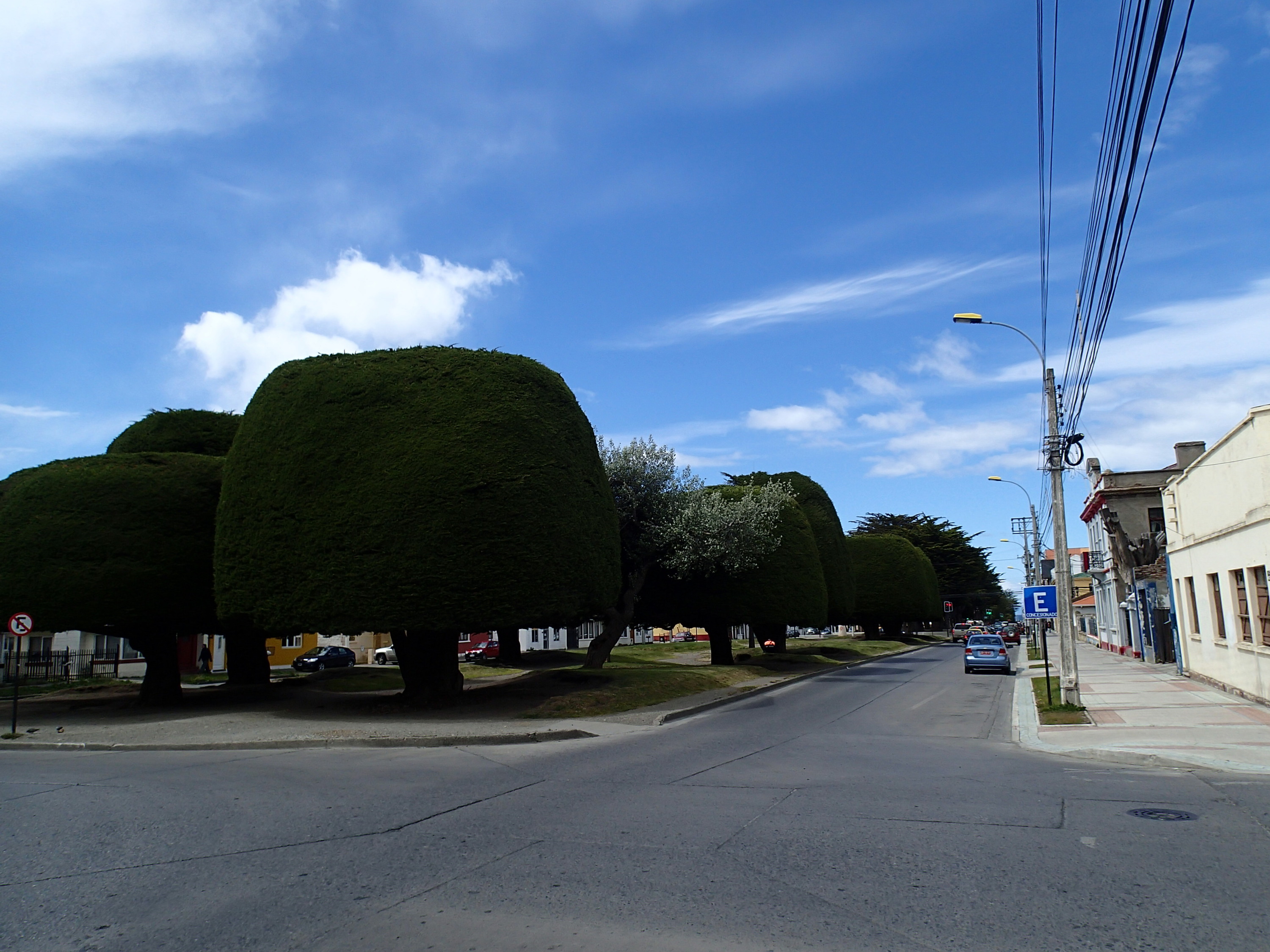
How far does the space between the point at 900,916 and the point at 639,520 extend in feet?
81.8

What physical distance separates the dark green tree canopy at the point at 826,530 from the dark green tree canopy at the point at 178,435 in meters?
25.1

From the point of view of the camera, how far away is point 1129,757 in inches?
470

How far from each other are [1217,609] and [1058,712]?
27.9 ft

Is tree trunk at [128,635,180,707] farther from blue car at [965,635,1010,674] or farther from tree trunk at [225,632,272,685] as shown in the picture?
blue car at [965,635,1010,674]

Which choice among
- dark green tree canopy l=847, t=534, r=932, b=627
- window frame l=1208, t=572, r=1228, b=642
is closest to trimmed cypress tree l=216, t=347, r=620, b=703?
window frame l=1208, t=572, r=1228, b=642

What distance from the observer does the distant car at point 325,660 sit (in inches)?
1841

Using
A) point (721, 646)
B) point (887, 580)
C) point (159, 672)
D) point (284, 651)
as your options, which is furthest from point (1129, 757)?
point (887, 580)

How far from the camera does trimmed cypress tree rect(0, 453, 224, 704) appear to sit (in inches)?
714

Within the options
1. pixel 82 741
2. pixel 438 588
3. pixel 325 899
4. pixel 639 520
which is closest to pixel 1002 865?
pixel 325 899

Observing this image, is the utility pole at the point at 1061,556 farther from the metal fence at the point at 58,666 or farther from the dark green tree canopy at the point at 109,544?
the metal fence at the point at 58,666

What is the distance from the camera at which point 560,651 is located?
50750 mm

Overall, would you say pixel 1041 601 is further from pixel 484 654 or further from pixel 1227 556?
pixel 484 654

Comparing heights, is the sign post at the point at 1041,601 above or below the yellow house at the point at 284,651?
above

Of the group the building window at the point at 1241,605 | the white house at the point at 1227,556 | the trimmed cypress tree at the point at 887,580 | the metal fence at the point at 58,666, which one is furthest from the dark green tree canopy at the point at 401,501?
the trimmed cypress tree at the point at 887,580
